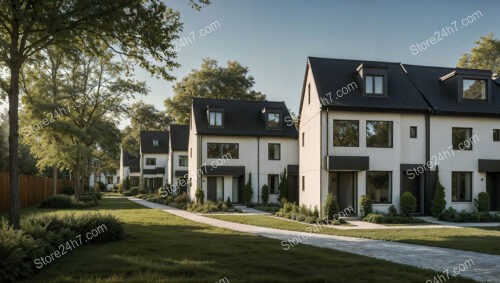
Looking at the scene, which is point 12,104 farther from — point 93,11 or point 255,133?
point 255,133

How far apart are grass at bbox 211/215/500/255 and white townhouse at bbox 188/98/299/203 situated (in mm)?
13829

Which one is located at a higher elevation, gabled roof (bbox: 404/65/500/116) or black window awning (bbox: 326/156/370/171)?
gabled roof (bbox: 404/65/500/116)

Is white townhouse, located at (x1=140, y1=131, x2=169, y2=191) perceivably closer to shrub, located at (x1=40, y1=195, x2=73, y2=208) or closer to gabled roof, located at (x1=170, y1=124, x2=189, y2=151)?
gabled roof, located at (x1=170, y1=124, x2=189, y2=151)

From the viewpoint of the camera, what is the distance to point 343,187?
22.4 m

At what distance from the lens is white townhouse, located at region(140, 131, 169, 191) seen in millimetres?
54969

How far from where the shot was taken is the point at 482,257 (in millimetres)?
10273

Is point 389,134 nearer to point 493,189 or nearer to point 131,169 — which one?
point 493,189

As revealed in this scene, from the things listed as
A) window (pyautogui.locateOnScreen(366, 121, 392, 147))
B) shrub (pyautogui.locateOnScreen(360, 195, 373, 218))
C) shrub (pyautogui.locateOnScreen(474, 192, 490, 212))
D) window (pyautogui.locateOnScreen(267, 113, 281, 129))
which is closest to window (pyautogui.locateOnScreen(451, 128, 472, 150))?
shrub (pyautogui.locateOnScreen(474, 192, 490, 212))

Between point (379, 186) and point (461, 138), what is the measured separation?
5593mm

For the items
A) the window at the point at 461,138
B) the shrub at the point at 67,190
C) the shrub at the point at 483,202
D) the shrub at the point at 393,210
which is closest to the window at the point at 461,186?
the shrub at the point at 483,202

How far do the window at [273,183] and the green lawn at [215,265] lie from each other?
21.3 metres

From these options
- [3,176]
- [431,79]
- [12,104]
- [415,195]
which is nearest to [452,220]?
[415,195]

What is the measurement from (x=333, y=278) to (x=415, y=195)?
16.4 meters

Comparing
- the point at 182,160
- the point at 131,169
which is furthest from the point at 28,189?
the point at 131,169
